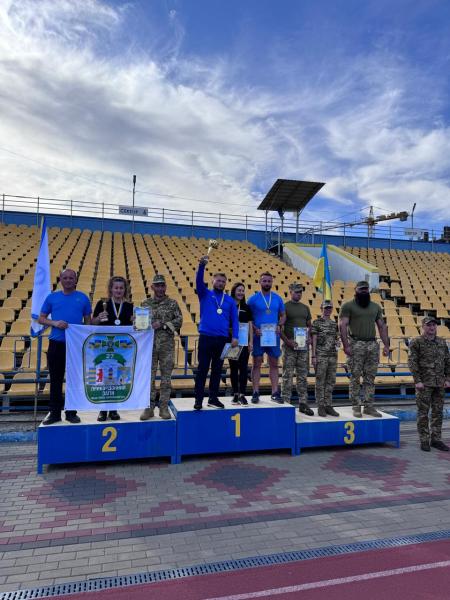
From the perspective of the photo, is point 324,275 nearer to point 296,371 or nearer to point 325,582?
point 296,371

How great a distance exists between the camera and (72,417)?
4770mm

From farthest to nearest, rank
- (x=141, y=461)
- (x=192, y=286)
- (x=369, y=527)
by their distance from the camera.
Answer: (x=192, y=286)
(x=141, y=461)
(x=369, y=527)

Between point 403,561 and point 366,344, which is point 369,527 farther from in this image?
point 366,344

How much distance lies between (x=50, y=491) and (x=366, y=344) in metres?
4.20

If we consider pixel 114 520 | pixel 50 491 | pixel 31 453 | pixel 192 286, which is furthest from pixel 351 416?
pixel 192 286

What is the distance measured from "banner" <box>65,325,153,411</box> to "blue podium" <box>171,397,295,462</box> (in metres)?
0.58

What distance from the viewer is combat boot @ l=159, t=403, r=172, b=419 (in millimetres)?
5012

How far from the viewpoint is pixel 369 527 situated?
3475 millimetres

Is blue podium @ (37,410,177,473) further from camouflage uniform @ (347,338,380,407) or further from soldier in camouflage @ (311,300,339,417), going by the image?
camouflage uniform @ (347,338,380,407)

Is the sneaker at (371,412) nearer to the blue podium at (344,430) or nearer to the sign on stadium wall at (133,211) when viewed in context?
the blue podium at (344,430)

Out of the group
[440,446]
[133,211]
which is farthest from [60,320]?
[133,211]

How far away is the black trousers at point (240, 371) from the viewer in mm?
5500

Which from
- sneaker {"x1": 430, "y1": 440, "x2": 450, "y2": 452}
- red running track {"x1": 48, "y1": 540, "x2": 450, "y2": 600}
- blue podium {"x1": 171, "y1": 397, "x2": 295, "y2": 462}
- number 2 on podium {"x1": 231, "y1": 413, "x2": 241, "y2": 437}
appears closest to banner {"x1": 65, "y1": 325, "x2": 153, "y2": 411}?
blue podium {"x1": 171, "y1": 397, "x2": 295, "y2": 462}

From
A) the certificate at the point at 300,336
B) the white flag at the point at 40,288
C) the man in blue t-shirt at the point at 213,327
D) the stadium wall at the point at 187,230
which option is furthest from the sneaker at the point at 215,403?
the stadium wall at the point at 187,230
